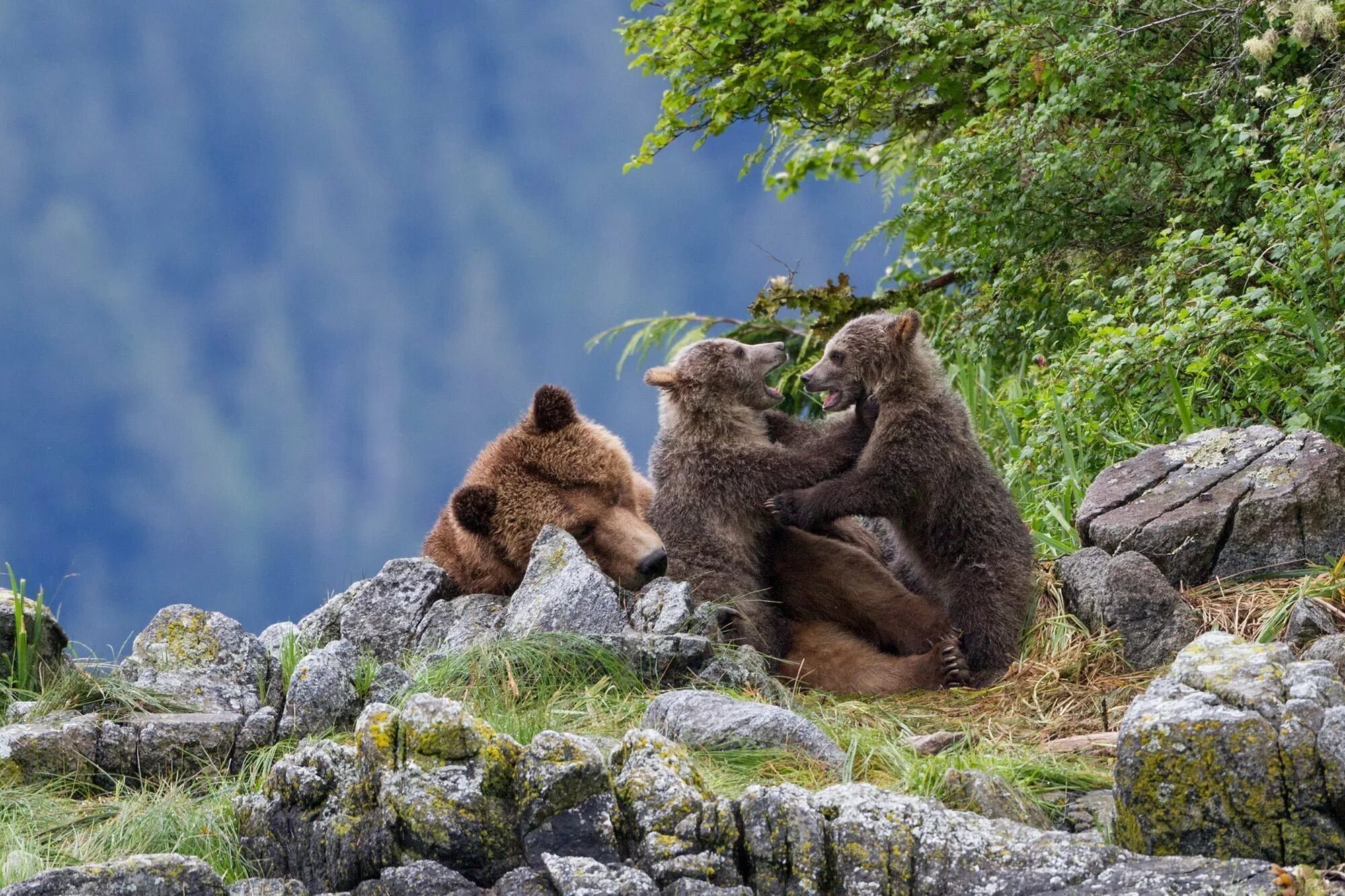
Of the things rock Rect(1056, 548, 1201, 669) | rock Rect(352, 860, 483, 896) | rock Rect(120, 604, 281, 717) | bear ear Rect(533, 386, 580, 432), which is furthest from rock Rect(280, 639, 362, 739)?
rock Rect(1056, 548, 1201, 669)

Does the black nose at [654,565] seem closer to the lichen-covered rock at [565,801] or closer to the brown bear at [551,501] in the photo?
the brown bear at [551,501]

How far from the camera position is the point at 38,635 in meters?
6.38

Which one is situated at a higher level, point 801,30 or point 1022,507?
point 801,30

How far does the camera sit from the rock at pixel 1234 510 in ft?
22.7

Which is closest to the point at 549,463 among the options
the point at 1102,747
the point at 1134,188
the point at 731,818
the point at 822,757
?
the point at 822,757

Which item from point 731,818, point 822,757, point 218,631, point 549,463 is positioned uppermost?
point 549,463

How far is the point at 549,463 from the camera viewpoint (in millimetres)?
6918

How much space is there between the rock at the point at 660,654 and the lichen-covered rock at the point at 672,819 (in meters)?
2.25

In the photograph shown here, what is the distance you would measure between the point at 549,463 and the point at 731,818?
3.36m

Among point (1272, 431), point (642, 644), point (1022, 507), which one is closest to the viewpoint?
point (642, 644)

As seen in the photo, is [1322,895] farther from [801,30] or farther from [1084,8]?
[801,30]

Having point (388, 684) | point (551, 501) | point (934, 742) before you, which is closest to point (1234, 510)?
point (934, 742)

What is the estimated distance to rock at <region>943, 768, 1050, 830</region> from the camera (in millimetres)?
4125

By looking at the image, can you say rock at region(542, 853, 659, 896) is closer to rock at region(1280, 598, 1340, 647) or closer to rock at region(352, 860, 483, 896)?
rock at region(352, 860, 483, 896)
